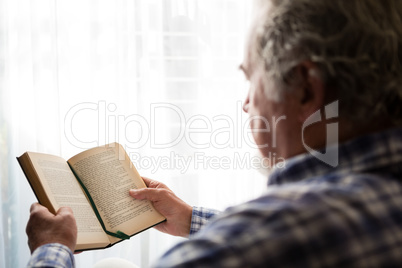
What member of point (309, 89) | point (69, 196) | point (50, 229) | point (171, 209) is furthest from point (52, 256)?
point (309, 89)

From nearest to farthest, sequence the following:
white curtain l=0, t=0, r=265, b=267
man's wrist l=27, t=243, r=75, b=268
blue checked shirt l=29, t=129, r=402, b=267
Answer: blue checked shirt l=29, t=129, r=402, b=267 < man's wrist l=27, t=243, r=75, b=268 < white curtain l=0, t=0, r=265, b=267

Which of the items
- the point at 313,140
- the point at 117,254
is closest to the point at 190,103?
the point at 117,254

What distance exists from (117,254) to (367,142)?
1.41 metres

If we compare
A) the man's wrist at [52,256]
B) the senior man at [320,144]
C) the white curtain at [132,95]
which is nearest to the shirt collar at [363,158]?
the senior man at [320,144]

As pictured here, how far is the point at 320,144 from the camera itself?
0.69 metres

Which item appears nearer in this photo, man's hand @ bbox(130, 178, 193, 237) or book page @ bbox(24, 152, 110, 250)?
book page @ bbox(24, 152, 110, 250)

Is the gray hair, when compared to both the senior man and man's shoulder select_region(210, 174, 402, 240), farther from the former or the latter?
man's shoulder select_region(210, 174, 402, 240)

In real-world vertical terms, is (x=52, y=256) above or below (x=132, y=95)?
below

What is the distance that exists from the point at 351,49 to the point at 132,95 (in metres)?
1.22

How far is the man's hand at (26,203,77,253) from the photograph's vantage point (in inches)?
33.7

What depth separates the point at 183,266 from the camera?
0.54 m

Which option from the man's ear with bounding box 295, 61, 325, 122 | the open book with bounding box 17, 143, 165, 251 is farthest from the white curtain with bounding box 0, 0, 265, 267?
the man's ear with bounding box 295, 61, 325, 122

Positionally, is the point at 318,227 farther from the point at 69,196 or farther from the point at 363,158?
the point at 69,196

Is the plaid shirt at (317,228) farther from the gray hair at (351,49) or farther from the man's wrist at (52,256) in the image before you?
the man's wrist at (52,256)
